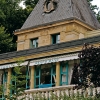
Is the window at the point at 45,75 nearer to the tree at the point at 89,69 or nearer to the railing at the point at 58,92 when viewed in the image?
the railing at the point at 58,92

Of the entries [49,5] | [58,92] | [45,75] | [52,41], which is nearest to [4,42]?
[49,5]

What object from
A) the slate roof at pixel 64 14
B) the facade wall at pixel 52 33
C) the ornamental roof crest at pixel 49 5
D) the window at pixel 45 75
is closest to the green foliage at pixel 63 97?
the window at pixel 45 75

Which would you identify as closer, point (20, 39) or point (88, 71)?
point (88, 71)

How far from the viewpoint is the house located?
23547 mm

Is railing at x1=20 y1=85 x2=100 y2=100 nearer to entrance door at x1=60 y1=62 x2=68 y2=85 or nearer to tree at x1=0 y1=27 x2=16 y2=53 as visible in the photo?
entrance door at x1=60 y1=62 x2=68 y2=85

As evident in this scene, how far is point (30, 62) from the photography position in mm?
25125

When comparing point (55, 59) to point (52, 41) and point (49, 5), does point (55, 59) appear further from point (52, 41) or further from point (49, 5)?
point (49, 5)

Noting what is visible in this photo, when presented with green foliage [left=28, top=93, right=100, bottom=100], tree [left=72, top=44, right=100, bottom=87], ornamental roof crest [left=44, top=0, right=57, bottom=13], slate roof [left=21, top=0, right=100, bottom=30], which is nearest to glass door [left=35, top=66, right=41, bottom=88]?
green foliage [left=28, top=93, right=100, bottom=100]

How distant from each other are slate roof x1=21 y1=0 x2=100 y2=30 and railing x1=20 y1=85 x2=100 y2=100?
13310 mm

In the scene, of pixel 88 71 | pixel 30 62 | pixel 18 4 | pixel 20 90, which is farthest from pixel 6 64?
pixel 18 4

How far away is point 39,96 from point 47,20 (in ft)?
50.9

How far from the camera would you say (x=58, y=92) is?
19344 mm

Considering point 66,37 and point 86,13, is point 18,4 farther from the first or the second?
point 66,37

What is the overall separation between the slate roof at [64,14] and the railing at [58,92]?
1331cm
